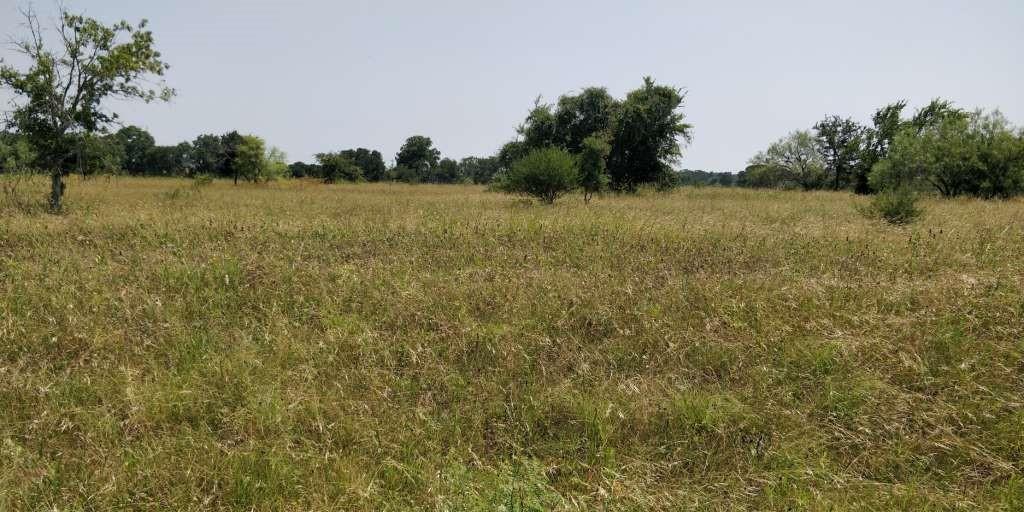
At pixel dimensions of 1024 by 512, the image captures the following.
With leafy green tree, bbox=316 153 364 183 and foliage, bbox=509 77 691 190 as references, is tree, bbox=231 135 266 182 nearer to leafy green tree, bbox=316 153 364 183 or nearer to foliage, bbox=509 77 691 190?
leafy green tree, bbox=316 153 364 183

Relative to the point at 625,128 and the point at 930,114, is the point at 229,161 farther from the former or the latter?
the point at 930,114

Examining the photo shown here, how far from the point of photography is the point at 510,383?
140 inches

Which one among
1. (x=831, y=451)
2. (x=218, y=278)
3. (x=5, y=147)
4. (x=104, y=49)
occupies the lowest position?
(x=831, y=451)

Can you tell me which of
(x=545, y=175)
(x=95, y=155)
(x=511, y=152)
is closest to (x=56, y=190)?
(x=95, y=155)

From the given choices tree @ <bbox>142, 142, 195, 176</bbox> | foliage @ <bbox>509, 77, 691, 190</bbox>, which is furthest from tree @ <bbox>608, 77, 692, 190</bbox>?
tree @ <bbox>142, 142, 195, 176</bbox>

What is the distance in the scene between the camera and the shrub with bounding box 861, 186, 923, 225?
1057 centimetres

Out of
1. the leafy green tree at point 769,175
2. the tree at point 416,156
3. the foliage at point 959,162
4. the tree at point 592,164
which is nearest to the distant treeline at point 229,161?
the tree at point 416,156

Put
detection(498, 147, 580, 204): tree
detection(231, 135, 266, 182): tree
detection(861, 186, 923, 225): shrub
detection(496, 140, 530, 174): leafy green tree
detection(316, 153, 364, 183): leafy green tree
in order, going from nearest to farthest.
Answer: detection(861, 186, 923, 225): shrub → detection(498, 147, 580, 204): tree → detection(496, 140, 530, 174): leafy green tree → detection(231, 135, 266, 182): tree → detection(316, 153, 364, 183): leafy green tree

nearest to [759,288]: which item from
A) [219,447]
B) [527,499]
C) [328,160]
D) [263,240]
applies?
[527,499]

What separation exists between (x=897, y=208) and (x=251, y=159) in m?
39.3

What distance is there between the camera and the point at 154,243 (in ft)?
23.5

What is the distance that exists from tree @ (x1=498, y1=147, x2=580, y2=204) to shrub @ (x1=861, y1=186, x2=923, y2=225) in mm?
8349

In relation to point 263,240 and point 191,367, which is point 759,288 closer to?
point 191,367

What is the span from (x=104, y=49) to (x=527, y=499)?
1577 cm
